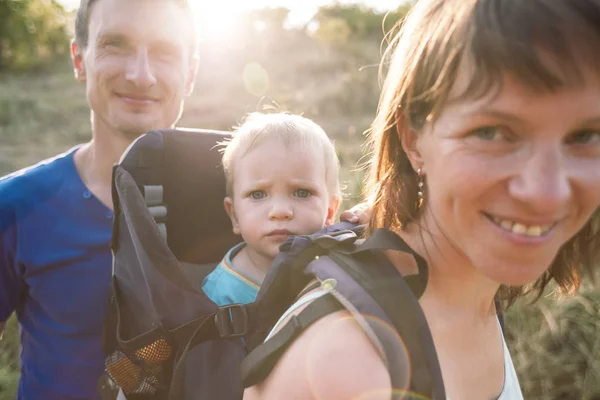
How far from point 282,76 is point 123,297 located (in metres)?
12.7

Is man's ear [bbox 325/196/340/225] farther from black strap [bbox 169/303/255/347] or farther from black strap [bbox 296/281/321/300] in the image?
black strap [bbox 296/281/321/300]

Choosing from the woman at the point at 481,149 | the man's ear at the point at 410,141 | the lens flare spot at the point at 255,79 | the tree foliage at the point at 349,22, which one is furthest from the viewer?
the tree foliage at the point at 349,22

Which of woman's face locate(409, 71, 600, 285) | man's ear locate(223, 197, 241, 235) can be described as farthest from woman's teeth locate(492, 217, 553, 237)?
man's ear locate(223, 197, 241, 235)

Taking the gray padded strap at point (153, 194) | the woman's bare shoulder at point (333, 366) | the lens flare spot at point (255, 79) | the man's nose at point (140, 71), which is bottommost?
the lens flare spot at point (255, 79)

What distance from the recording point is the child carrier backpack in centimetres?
112

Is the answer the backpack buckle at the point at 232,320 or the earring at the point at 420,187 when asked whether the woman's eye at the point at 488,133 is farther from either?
the backpack buckle at the point at 232,320

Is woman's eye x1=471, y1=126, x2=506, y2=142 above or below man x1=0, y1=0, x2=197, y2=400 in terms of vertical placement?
above

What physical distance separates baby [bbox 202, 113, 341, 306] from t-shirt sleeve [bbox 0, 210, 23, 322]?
79cm

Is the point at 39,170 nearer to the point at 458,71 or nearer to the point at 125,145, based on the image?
the point at 125,145

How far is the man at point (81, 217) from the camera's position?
227cm

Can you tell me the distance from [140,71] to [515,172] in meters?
1.77

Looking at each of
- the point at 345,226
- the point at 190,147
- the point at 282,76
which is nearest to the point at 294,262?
the point at 345,226

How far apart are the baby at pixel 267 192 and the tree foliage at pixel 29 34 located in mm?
16663

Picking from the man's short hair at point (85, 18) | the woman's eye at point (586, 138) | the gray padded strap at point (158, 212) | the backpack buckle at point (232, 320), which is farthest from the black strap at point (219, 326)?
the man's short hair at point (85, 18)
